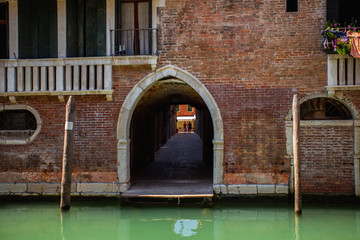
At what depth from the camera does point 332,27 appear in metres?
7.60

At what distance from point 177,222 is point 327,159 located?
12.6 ft

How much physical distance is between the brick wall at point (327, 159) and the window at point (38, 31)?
6605mm

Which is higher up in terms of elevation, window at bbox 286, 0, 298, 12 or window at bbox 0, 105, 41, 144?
window at bbox 286, 0, 298, 12

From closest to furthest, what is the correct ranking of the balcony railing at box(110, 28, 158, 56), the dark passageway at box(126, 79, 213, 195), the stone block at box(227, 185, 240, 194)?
the stone block at box(227, 185, 240, 194)
the balcony railing at box(110, 28, 158, 56)
the dark passageway at box(126, 79, 213, 195)

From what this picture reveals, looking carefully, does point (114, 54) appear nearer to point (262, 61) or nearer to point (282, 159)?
point (262, 61)

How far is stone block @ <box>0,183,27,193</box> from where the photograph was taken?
8.16 metres

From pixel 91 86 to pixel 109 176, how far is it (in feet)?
7.37

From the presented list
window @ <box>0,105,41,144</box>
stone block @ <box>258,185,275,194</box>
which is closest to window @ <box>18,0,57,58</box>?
window @ <box>0,105,41,144</box>

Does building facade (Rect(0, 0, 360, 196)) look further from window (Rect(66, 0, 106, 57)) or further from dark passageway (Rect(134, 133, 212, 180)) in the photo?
dark passageway (Rect(134, 133, 212, 180))

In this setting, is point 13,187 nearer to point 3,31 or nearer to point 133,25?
point 3,31

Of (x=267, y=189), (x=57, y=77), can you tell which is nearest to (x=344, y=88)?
(x=267, y=189)

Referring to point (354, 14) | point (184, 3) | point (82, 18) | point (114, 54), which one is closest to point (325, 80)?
point (354, 14)

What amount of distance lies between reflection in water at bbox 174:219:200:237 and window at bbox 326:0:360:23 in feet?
18.9

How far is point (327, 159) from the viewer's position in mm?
7758
